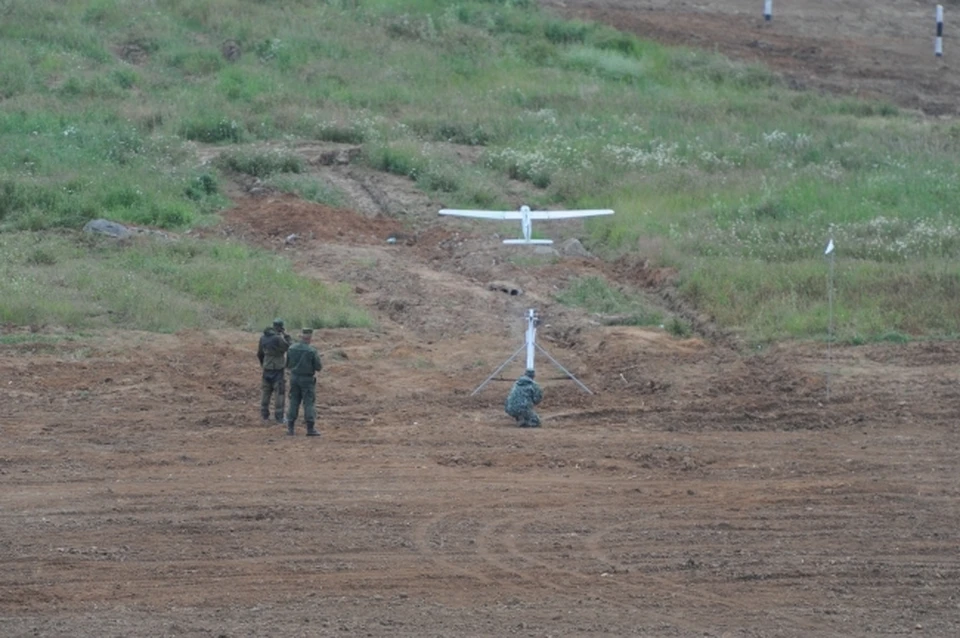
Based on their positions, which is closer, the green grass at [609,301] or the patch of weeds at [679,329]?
the patch of weeds at [679,329]

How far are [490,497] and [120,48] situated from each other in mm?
24655

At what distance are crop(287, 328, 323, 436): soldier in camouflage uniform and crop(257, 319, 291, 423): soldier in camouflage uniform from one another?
1.29 ft

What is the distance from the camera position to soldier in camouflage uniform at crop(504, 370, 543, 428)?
18.4 meters

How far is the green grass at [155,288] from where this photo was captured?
22.0 m

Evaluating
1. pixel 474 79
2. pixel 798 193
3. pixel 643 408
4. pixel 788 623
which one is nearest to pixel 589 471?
pixel 643 408

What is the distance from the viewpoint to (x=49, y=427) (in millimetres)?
17938

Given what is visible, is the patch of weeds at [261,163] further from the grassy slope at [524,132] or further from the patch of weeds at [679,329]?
the patch of weeds at [679,329]

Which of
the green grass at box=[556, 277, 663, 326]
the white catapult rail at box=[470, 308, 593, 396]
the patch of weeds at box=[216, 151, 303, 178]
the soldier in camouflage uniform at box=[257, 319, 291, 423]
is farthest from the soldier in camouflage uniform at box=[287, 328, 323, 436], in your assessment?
the patch of weeds at box=[216, 151, 303, 178]

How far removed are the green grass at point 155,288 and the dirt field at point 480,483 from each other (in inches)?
24.1

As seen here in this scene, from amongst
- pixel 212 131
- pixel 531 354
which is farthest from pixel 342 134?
pixel 531 354

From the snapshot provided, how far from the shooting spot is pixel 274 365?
1830 cm

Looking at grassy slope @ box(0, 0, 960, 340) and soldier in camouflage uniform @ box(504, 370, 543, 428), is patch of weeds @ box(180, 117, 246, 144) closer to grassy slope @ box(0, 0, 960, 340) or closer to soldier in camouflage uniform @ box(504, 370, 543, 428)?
grassy slope @ box(0, 0, 960, 340)

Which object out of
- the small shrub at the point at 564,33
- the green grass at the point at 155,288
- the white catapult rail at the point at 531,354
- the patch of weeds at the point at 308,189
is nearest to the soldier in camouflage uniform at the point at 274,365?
the white catapult rail at the point at 531,354

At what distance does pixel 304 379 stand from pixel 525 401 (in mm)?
2626
